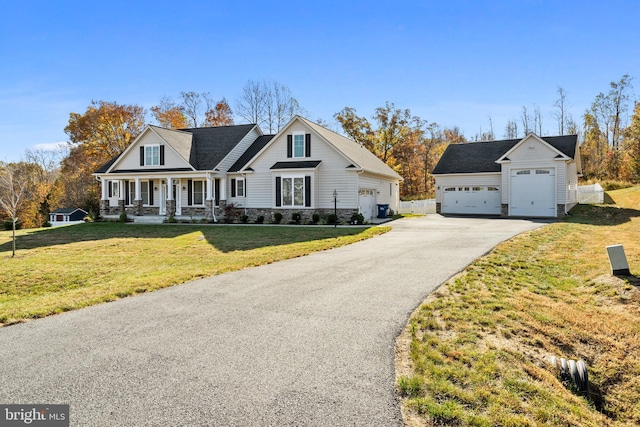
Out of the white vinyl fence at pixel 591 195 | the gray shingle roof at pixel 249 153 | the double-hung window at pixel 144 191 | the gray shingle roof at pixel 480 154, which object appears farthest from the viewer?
the white vinyl fence at pixel 591 195

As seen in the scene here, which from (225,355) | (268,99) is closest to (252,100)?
(268,99)

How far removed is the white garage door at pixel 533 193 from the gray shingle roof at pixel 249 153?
689 inches

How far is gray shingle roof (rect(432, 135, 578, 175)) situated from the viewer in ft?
88.4

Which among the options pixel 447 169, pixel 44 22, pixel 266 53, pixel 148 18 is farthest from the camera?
pixel 447 169

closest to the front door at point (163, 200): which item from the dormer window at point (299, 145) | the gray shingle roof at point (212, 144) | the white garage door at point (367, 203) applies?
the gray shingle roof at point (212, 144)

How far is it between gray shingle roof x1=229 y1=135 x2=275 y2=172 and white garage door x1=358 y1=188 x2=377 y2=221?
8.29m

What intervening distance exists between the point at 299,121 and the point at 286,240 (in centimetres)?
1084

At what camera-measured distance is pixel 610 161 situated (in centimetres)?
4075

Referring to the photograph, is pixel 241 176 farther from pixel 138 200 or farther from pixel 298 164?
pixel 138 200

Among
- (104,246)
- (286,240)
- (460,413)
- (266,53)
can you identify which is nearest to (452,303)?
(460,413)

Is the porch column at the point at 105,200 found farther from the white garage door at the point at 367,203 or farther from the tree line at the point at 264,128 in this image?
the white garage door at the point at 367,203

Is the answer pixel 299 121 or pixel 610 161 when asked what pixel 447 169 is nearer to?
pixel 299 121

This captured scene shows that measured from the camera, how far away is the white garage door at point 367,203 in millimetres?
23642

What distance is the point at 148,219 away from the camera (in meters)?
25.8
